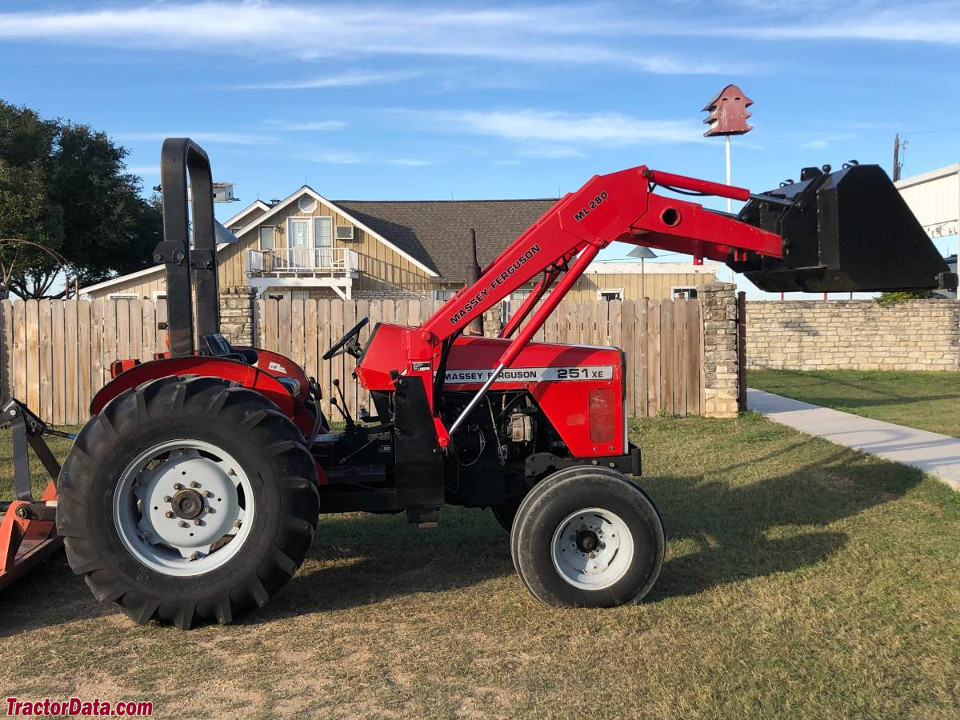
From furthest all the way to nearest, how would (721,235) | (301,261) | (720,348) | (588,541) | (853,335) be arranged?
(301,261), (853,335), (720,348), (721,235), (588,541)

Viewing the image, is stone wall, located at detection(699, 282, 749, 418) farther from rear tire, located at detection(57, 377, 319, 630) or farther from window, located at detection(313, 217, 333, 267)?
window, located at detection(313, 217, 333, 267)

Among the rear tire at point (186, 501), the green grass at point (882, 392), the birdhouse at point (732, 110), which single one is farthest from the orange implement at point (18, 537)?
the birdhouse at point (732, 110)

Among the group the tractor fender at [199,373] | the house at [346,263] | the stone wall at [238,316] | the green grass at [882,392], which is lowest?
the green grass at [882,392]

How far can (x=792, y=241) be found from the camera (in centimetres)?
534

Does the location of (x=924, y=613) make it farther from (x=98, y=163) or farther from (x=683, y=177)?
(x=98, y=163)

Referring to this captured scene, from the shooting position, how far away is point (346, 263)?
32.7 metres

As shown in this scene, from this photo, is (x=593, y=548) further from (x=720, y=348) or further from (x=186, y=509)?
(x=720, y=348)

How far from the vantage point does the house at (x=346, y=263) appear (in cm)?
3225

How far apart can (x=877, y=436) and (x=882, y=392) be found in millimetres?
6809

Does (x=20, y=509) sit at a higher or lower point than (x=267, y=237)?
lower

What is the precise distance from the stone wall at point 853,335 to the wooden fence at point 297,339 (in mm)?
11079

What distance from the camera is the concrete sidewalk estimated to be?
8992 mm

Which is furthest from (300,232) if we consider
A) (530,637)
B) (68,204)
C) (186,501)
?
(530,637)

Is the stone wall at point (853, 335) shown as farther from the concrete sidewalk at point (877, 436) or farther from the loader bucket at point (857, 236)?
the loader bucket at point (857, 236)
